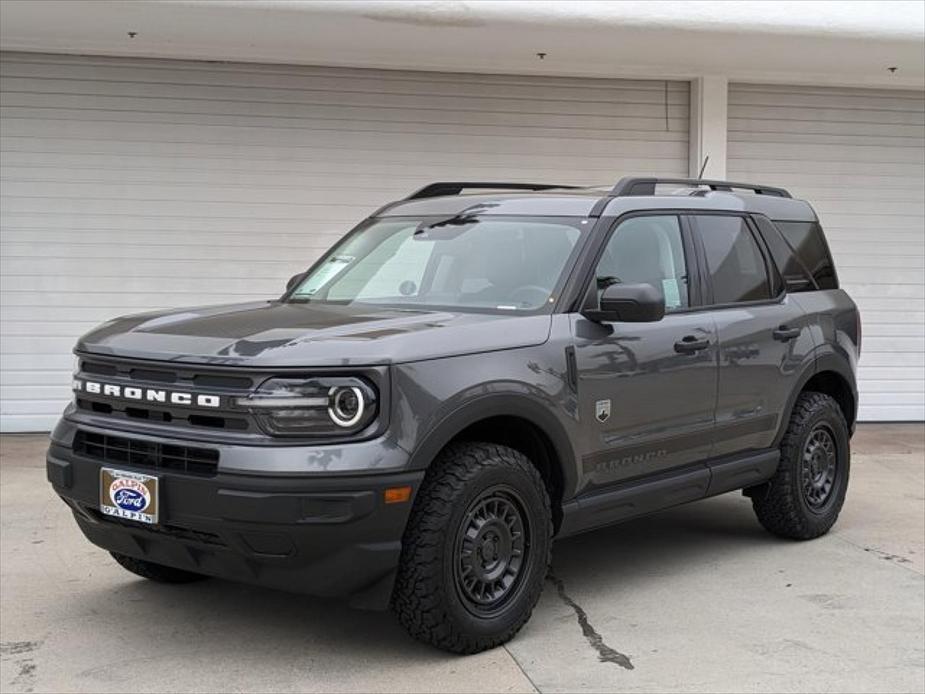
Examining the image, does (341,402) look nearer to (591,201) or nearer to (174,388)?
(174,388)

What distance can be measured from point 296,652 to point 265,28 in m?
6.07

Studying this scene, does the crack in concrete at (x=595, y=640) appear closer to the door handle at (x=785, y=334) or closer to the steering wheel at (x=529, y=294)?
the steering wheel at (x=529, y=294)

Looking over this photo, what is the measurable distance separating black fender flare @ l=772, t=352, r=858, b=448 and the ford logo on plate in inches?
140

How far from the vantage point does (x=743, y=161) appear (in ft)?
35.3

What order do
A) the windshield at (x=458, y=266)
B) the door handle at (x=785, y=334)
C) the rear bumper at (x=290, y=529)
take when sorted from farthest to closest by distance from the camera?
the door handle at (x=785, y=334), the windshield at (x=458, y=266), the rear bumper at (x=290, y=529)

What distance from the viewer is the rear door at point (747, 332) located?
18.4ft

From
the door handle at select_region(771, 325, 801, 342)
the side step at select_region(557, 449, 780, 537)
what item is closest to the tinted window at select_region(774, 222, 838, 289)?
the door handle at select_region(771, 325, 801, 342)

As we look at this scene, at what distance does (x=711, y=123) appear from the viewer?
1042 cm

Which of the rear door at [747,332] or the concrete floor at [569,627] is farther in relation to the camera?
the rear door at [747,332]

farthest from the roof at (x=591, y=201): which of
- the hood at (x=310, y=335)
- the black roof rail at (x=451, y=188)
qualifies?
the hood at (x=310, y=335)

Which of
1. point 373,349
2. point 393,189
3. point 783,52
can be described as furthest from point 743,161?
point 373,349

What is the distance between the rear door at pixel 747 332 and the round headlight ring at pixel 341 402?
230 cm

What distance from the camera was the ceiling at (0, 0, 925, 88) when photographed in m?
8.55

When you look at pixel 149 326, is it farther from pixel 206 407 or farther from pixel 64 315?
pixel 64 315
